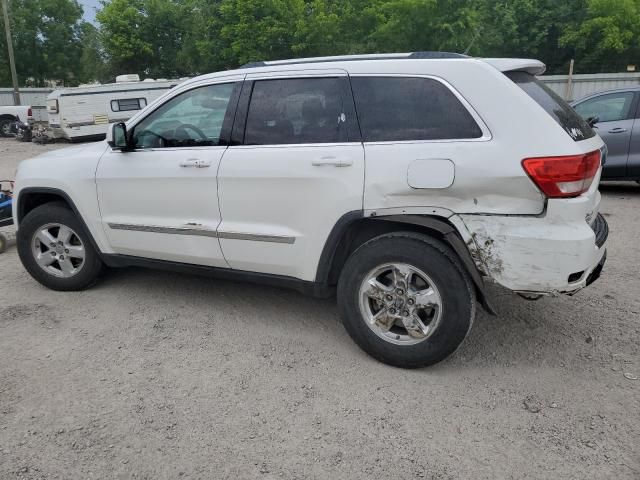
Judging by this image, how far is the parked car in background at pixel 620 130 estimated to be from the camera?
8.19 m

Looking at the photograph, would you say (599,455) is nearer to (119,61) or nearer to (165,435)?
(165,435)

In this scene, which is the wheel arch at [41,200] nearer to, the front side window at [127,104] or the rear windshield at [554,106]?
the rear windshield at [554,106]

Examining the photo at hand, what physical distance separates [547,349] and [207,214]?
8.14 feet

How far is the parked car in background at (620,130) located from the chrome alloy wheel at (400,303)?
238 inches

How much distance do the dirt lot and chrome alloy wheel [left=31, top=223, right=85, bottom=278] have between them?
25 centimetres

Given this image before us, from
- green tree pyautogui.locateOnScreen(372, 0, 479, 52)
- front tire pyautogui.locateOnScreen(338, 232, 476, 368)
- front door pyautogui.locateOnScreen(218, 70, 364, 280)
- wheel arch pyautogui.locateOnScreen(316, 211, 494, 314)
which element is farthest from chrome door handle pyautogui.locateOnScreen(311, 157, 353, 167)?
green tree pyautogui.locateOnScreen(372, 0, 479, 52)

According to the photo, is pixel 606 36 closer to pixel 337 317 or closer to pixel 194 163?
pixel 337 317

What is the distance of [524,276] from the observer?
10.3ft

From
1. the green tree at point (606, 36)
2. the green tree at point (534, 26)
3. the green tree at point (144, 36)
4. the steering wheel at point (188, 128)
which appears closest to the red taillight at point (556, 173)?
the steering wheel at point (188, 128)

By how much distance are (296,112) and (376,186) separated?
81 centimetres

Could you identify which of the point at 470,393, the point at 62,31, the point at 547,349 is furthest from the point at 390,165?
the point at 62,31

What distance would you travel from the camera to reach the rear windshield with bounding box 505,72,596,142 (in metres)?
3.26

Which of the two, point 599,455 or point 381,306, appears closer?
point 599,455

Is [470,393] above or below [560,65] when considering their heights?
below
